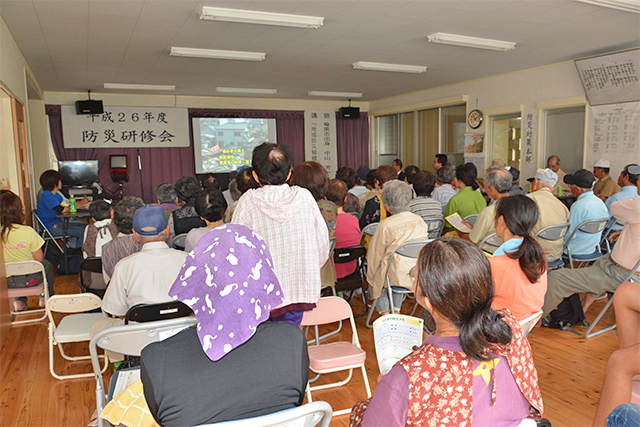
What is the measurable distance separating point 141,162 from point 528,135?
7.80 metres

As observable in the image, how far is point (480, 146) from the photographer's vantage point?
8430mm

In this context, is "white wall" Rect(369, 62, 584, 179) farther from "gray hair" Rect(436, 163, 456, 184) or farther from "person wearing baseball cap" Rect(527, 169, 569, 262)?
"person wearing baseball cap" Rect(527, 169, 569, 262)

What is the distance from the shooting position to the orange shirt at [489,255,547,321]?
6.90 feet

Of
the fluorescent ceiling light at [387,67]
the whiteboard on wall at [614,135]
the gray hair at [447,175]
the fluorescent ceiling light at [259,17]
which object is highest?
the fluorescent ceiling light at [387,67]

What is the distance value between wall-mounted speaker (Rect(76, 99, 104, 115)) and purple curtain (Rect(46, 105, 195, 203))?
59cm

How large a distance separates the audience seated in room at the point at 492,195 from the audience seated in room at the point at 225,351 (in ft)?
8.92

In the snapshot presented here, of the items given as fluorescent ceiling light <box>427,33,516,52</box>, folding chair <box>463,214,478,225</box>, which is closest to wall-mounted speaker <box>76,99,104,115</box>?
fluorescent ceiling light <box>427,33,516,52</box>

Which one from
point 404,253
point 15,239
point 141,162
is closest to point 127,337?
point 404,253

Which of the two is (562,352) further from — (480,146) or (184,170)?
(184,170)

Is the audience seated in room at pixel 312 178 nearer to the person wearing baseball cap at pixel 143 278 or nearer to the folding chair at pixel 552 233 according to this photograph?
the person wearing baseball cap at pixel 143 278

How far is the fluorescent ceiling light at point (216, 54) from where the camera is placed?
5426 mm

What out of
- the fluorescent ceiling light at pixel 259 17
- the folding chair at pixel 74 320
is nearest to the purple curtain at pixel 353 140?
the fluorescent ceiling light at pixel 259 17

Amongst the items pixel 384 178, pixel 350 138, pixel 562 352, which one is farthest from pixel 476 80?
pixel 562 352

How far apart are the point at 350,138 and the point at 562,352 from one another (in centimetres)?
903
